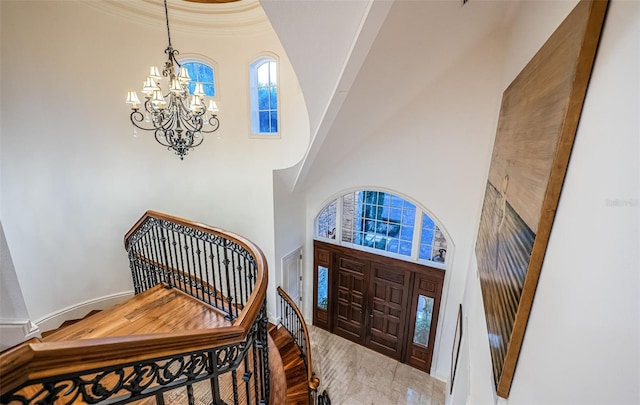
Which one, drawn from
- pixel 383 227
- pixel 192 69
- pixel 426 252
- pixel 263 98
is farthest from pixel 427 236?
pixel 192 69

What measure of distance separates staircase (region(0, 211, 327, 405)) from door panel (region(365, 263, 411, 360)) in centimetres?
153

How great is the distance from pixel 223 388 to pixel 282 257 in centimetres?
297

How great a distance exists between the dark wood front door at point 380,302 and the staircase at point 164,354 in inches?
50.2

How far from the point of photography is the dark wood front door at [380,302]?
475 centimetres

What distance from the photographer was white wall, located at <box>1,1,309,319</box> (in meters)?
3.67

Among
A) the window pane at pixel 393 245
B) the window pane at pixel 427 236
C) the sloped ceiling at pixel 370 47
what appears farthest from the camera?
the window pane at pixel 393 245

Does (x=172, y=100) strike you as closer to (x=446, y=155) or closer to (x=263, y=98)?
(x=263, y=98)

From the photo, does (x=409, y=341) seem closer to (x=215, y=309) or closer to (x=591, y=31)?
(x=215, y=309)

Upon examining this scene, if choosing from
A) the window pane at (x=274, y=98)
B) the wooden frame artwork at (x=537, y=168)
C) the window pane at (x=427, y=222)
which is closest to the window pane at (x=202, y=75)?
the window pane at (x=274, y=98)

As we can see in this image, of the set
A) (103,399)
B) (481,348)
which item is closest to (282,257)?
(481,348)

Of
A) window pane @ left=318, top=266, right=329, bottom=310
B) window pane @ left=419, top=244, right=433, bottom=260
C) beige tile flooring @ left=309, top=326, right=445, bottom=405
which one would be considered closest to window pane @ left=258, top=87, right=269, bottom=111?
window pane @ left=318, top=266, right=329, bottom=310

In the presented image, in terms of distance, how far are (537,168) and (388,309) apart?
4.57m

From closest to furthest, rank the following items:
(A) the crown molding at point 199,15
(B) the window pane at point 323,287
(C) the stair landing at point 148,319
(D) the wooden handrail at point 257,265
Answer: (D) the wooden handrail at point 257,265
(C) the stair landing at point 148,319
(A) the crown molding at point 199,15
(B) the window pane at point 323,287

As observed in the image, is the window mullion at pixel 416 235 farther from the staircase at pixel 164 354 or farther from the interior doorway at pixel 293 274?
the staircase at pixel 164 354
